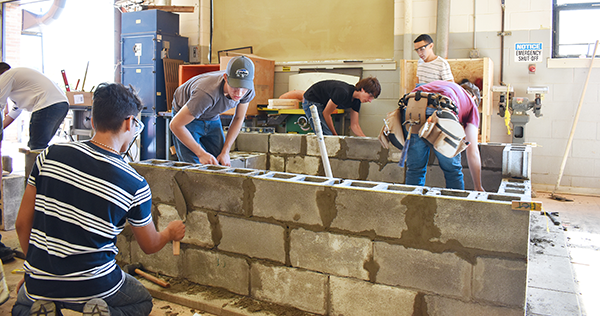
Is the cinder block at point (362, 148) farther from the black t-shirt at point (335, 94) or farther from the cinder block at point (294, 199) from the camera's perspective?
the cinder block at point (294, 199)

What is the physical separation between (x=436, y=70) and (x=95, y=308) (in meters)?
4.12

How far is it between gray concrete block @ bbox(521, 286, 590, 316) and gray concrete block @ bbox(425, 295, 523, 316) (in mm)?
687

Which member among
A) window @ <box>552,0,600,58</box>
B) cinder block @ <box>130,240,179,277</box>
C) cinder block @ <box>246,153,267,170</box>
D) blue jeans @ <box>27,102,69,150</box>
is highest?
window @ <box>552,0,600,58</box>

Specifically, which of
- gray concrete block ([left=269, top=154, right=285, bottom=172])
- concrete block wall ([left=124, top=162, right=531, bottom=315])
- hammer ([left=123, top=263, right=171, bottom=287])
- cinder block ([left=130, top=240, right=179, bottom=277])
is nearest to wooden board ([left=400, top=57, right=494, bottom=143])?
gray concrete block ([left=269, top=154, right=285, bottom=172])

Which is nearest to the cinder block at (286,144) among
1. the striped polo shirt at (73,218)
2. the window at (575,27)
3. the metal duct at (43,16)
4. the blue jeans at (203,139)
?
the blue jeans at (203,139)

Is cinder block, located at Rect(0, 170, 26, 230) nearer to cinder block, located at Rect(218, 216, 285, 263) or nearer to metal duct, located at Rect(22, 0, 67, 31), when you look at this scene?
cinder block, located at Rect(218, 216, 285, 263)

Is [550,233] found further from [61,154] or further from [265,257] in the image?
[61,154]

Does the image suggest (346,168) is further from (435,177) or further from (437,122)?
(437,122)

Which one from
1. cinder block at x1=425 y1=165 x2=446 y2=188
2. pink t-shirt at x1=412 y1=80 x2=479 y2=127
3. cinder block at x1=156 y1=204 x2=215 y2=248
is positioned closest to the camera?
cinder block at x1=156 y1=204 x2=215 y2=248

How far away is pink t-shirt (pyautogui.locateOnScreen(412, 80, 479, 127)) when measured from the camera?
2967mm

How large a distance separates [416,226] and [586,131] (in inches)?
191

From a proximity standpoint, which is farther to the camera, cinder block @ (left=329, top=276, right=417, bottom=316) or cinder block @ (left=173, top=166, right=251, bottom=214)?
cinder block @ (left=173, top=166, right=251, bottom=214)

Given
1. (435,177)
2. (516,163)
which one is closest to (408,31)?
(435,177)

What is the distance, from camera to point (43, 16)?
33.0ft
